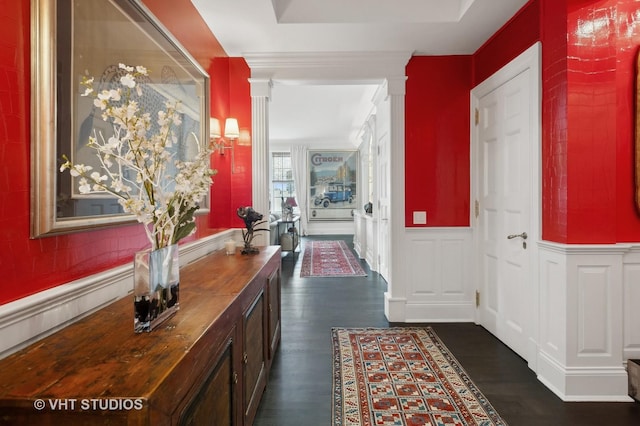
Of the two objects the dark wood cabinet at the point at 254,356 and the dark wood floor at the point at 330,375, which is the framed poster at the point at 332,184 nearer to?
the dark wood floor at the point at 330,375

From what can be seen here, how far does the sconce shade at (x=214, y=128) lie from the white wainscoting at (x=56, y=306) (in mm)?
1665

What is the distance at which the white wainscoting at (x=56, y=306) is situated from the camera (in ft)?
3.38

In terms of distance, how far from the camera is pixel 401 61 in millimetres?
3496

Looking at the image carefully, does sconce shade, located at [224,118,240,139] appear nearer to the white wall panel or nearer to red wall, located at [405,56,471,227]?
red wall, located at [405,56,471,227]

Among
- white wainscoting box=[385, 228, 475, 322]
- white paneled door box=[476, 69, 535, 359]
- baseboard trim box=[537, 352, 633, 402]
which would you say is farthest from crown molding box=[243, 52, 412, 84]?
baseboard trim box=[537, 352, 633, 402]

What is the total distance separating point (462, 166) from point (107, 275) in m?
3.21

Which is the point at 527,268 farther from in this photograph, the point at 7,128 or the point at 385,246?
the point at 7,128

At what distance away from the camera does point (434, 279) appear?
11.7 feet

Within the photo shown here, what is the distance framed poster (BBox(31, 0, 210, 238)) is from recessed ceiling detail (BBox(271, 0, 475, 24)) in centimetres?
140

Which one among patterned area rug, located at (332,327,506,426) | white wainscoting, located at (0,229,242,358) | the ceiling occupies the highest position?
the ceiling

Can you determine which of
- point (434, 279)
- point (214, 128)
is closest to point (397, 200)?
point (434, 279)
